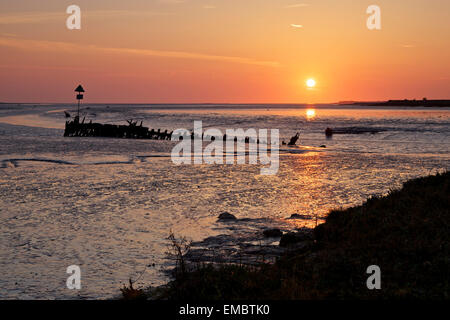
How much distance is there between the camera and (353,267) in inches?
269

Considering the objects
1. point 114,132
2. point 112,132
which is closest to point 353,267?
point 114,132

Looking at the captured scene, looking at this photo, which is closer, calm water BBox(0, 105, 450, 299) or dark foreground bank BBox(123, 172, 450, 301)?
dark foreground bank BBox(123, 172, 450, 301)

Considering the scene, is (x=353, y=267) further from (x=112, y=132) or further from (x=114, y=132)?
(x=112, y=132)

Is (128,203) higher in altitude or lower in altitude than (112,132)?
lower

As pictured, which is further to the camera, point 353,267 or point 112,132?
point 112,132

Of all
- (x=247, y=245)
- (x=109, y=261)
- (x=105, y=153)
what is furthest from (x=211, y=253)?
(x=105, y=153)

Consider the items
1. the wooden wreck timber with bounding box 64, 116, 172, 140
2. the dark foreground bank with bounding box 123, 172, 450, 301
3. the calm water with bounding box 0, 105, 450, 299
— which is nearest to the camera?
the dark foreground bank with bounding box 123, 172, 450, 301

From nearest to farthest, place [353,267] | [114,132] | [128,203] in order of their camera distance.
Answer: [353,267], [128,203], [114,132]

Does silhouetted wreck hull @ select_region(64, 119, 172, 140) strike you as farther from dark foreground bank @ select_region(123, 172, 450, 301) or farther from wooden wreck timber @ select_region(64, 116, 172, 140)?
dark foreground bank @ select_region(123, 172, 450, 301)

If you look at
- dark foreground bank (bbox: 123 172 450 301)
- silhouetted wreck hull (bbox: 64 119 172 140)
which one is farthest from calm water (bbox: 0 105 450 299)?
silhouetted wreck hull (bbox: 64 119 172 140)

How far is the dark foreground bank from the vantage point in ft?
20.0

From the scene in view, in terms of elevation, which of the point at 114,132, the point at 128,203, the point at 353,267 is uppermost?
the point at 114,132
